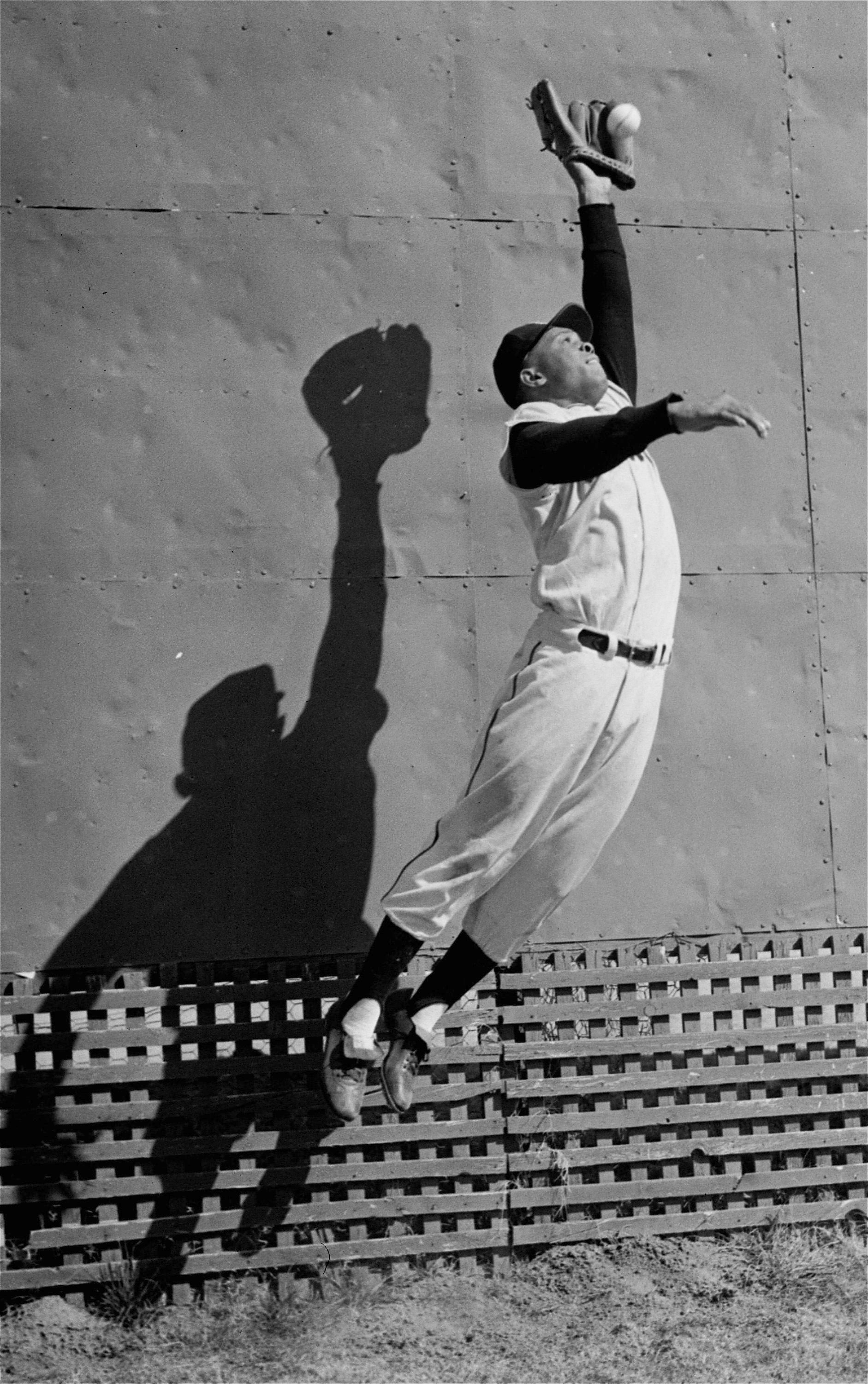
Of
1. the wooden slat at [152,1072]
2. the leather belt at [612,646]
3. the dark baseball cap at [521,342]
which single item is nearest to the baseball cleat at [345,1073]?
the wooden slat at [152,1072]

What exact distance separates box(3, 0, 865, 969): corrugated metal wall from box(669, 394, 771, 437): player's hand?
152 cm

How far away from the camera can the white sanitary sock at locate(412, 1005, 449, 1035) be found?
4.01m

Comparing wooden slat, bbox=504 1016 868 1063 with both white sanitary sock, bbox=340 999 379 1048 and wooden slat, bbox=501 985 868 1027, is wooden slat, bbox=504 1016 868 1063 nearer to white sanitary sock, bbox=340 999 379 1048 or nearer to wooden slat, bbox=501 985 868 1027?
wooden slat, bbox=501 985 868 1027

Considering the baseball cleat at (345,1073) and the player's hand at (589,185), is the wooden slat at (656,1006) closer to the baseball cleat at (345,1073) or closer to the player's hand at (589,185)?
the baseball cleat at (345,1073)

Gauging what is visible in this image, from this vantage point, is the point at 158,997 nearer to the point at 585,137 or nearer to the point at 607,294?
the point at 607,294

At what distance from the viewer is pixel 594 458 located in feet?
12.1

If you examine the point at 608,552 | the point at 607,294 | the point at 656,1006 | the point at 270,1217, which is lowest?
the point at 270,1217

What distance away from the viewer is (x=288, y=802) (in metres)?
4.75

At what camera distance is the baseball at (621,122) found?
14.0ft

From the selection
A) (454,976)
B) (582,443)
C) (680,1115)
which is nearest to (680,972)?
(680,1115)

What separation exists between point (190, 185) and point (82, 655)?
1.56m

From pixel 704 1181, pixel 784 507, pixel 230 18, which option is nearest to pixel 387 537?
pixel 784 507

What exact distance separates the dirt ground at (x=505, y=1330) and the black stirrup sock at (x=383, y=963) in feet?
3.43

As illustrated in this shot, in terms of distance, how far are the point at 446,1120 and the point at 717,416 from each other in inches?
94.5
